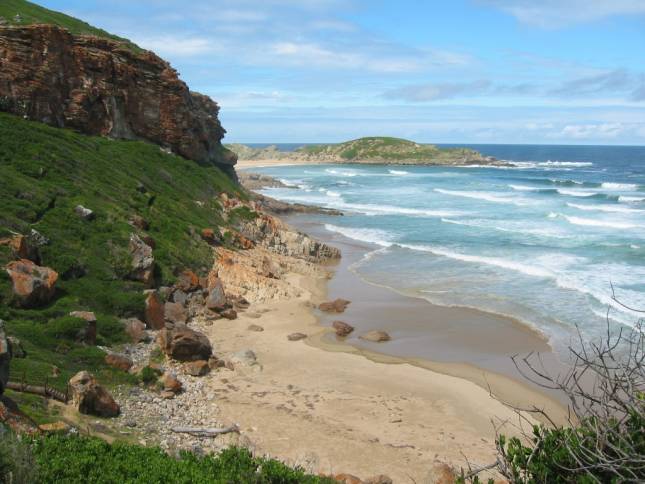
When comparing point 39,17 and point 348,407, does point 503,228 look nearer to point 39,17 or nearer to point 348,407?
point 348,407

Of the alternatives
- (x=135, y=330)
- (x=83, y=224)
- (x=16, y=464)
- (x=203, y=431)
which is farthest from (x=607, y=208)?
(x=16, y=464)

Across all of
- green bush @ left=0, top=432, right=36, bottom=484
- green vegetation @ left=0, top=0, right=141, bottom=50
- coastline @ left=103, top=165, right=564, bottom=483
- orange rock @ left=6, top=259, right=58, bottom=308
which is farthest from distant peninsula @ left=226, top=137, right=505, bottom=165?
green bush @ left=0, top=432, right=36, bottom=484

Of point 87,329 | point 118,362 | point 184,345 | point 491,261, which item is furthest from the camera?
point 491,261

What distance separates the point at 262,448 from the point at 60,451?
5390mm

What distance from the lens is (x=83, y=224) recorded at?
22453mm

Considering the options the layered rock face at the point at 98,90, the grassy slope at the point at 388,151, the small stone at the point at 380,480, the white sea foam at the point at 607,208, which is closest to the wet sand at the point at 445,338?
the small stone at the point at 380,480

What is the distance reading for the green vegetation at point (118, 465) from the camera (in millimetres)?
8055

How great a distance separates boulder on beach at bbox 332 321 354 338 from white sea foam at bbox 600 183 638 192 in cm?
6515

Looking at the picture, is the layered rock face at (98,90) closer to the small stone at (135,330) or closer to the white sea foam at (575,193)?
the small stone at (135,330)

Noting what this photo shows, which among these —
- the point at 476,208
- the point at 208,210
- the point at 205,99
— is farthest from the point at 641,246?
the point at 205,99

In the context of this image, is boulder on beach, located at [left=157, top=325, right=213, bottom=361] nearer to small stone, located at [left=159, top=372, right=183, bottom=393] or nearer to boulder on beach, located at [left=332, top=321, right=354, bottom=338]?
small stone, located at [left=159, top=372, right=183, bottom=393]

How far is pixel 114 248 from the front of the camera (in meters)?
22.0

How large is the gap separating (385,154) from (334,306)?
13414 cm

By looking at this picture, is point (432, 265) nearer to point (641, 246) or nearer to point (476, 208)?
point (641, 246)
